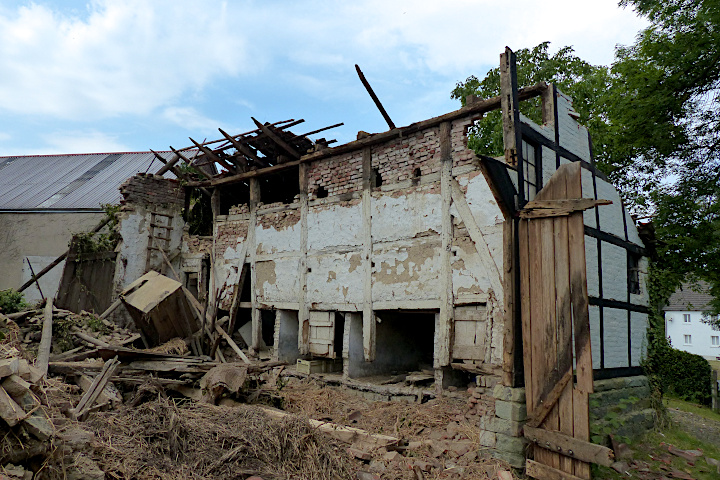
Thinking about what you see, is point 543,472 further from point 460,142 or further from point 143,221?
point 143,221

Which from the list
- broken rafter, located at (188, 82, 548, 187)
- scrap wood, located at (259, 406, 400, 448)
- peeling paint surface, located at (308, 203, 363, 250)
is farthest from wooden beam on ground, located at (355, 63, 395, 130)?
scrap wood, located at (259, 406, 400, 448)

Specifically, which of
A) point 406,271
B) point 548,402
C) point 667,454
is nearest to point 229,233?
point 406,271

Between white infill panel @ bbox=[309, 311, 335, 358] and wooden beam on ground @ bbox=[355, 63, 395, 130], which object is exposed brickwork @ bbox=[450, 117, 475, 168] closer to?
wooden beam on ground @ bbox=[355, 63, 395, 130]

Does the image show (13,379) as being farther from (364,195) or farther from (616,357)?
(616,357)

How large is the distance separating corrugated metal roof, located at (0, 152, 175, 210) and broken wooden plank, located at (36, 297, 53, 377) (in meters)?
8.91

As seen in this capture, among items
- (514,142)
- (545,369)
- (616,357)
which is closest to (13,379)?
(545,369)

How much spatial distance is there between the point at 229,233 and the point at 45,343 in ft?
18.5

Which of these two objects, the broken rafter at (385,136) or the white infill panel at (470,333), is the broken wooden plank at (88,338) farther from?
the white infill panel at (470,333)

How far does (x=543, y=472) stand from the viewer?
583 centimetres

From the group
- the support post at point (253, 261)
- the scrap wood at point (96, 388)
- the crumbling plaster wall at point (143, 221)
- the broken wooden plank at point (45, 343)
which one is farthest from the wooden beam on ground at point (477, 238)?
the crumbling plaster wall at point (143, 221)

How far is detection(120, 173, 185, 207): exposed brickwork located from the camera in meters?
13.5

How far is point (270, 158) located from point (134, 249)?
4.70 metres

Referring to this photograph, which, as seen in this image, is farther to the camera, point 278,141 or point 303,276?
point 278,141

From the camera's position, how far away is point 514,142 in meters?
7.05
